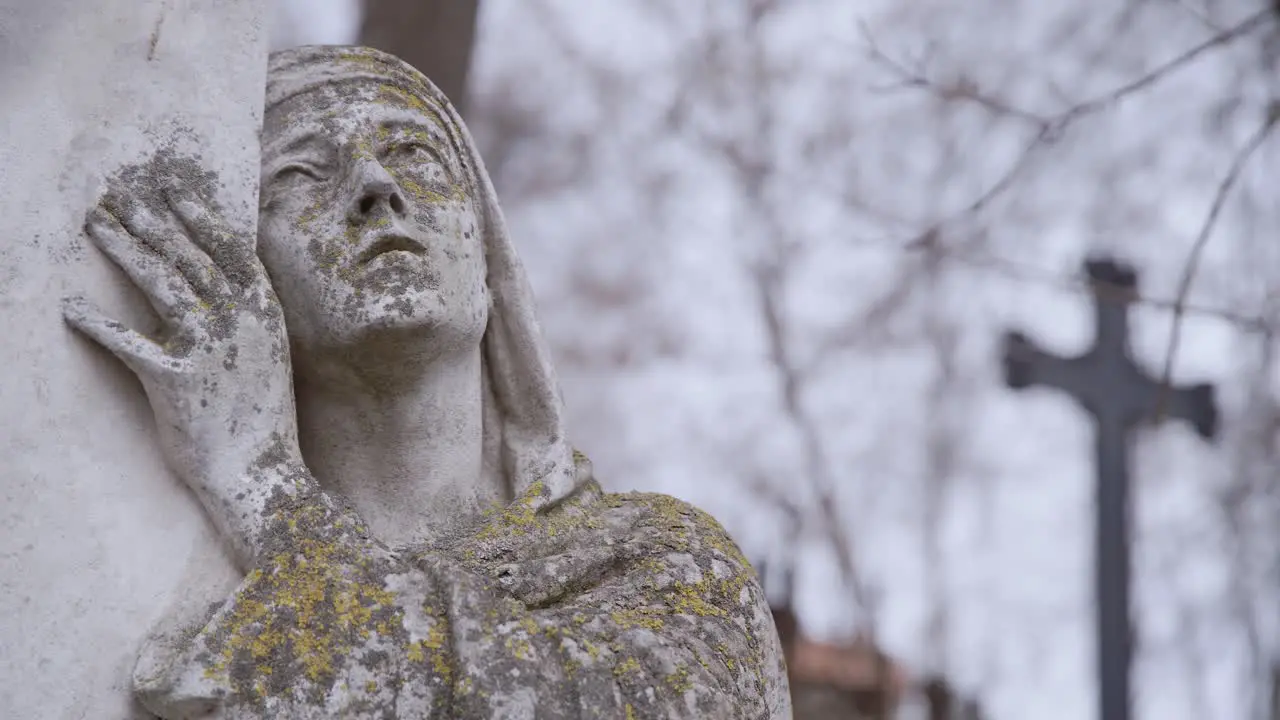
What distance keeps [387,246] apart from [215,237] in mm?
326

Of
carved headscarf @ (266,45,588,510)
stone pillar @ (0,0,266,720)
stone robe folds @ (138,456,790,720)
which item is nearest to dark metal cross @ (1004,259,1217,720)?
carved headscarf @ (266,45,588,510)

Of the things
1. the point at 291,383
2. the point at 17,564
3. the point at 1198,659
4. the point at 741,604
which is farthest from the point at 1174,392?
the point at 17,564

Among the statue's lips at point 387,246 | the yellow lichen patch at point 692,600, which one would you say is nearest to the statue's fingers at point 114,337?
the statue's lips at point 387,246

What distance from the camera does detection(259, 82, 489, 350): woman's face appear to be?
10.2 feet

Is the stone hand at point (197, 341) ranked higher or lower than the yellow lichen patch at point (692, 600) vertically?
higher

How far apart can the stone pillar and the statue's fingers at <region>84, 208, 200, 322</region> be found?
0.08 feet

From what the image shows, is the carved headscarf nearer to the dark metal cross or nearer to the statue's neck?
the statue's neck

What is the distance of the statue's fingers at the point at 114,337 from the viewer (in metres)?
2.80

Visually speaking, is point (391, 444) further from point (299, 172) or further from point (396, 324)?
point (299, 172)

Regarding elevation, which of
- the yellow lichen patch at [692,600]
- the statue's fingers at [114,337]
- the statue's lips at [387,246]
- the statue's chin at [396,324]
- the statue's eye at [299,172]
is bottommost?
the yellow lichen patch at [692,600]

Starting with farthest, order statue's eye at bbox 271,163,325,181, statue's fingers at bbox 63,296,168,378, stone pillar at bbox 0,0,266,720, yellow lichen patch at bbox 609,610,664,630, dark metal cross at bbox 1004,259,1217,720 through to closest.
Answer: dark metal cross at bbox 1004,259,1217,720 → statue's eye at bbox 271,163,325,181 → yellow lichen patch at bbox 609,610,664,630 → statue's fingers at bbox 63,296,168,378 → stone pillar at bbox 0,0,266,720

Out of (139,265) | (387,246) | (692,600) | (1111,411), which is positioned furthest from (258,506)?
(1111,411)

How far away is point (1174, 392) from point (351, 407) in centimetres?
566

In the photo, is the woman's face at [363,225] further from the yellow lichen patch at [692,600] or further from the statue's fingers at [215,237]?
the yellow lichen patch at [692,600]
